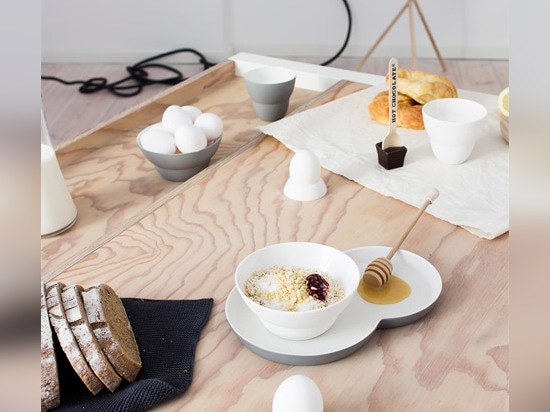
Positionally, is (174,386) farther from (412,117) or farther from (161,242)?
(412,117)

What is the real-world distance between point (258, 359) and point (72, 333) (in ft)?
0.78

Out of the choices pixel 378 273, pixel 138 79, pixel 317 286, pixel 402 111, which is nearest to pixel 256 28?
pixel 138 79

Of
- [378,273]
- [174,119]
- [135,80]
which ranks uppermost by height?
[174,119]

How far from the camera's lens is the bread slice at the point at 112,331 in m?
0.76

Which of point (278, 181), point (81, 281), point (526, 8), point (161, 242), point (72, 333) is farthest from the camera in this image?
point (278, 181)

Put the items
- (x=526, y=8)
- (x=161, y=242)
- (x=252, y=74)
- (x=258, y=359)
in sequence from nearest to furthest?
(x=526, y=8) < (x=258, y=359) < (x=161, y=242) < (x=252, y=74)

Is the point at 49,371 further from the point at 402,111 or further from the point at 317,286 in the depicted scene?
the point at 402,111

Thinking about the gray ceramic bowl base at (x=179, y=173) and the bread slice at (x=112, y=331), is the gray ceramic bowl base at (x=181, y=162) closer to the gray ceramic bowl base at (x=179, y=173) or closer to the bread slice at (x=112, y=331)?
the gray ceramic bowl base at (x=179, y=173)

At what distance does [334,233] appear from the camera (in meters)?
1.15

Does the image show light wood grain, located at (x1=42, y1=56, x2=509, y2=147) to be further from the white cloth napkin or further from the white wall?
the white cloth napkin

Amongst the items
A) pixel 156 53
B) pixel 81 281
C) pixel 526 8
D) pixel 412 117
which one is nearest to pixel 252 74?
pixel 412 117

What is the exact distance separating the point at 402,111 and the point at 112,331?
0.97 metres

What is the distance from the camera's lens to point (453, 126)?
1321 millimetres

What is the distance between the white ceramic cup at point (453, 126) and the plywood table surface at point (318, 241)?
189 millimetres
